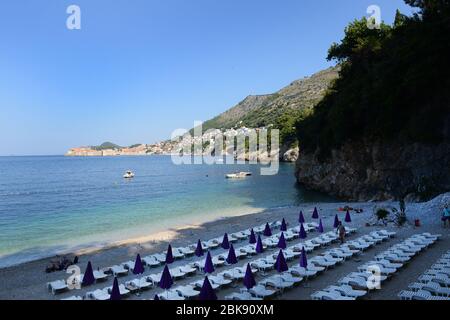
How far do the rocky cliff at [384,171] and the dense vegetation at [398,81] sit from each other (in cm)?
118

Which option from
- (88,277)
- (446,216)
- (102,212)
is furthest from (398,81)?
(102,212)

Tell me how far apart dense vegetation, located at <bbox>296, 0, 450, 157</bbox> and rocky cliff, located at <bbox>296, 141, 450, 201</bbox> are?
1.18 meters

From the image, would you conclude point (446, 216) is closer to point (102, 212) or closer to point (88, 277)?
point (88, 277)

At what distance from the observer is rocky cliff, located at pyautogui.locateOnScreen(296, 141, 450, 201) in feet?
104

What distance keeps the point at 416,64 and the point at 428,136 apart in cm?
655

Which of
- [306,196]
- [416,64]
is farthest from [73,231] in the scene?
[416,64]

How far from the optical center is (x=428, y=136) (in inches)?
1288

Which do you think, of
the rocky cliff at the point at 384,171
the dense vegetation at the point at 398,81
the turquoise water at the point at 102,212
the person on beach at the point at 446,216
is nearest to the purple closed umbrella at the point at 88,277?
the turquoise water at the point at 102,212

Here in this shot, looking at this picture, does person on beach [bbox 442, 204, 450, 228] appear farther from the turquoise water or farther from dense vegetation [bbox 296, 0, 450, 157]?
the turquoise water

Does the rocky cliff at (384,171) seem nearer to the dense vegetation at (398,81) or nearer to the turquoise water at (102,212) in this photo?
the dense vegetation at (398,81)

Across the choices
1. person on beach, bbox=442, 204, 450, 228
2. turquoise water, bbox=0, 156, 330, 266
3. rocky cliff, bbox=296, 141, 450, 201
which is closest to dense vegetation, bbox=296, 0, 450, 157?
rocky cliff, bbox=296, 141, 450, 201

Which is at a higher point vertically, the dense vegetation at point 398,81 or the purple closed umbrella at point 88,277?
the dense vegetation at point 398,81

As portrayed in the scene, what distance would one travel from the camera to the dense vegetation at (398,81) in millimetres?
32125

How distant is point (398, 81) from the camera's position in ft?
118
